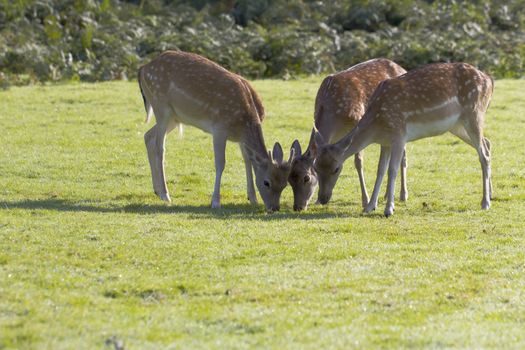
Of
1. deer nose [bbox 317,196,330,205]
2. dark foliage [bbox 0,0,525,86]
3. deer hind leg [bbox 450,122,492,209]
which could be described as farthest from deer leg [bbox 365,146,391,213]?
dark foliage [bbox 0,0,525,86]

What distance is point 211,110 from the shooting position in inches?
501

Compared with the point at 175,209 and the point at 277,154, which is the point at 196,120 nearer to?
the point at 277,154

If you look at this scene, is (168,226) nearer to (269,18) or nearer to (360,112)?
(360,112)

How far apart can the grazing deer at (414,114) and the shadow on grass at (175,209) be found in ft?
2.45

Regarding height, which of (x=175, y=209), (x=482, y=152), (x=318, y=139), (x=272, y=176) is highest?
(x=318, y=139)

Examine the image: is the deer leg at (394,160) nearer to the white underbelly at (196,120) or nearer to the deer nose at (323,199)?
the deer nose at (323,199)

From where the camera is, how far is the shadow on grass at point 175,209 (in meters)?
11.5

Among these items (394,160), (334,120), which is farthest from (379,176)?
(334,120)

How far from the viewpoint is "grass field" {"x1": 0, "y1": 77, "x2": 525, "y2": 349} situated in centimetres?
715

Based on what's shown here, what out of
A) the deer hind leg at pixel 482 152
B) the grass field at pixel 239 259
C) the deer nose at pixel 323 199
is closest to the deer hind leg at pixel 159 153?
the grass field at pixel 239 259

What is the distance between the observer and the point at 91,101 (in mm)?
19938

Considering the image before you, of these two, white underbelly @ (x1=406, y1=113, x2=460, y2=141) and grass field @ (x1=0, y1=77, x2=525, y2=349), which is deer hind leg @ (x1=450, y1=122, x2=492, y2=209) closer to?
grass field @ (x1=0, y1=77, x2=525, y2=349)

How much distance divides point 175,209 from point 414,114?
112 inches

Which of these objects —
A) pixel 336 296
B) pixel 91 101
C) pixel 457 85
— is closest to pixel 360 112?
pixel 457 85
